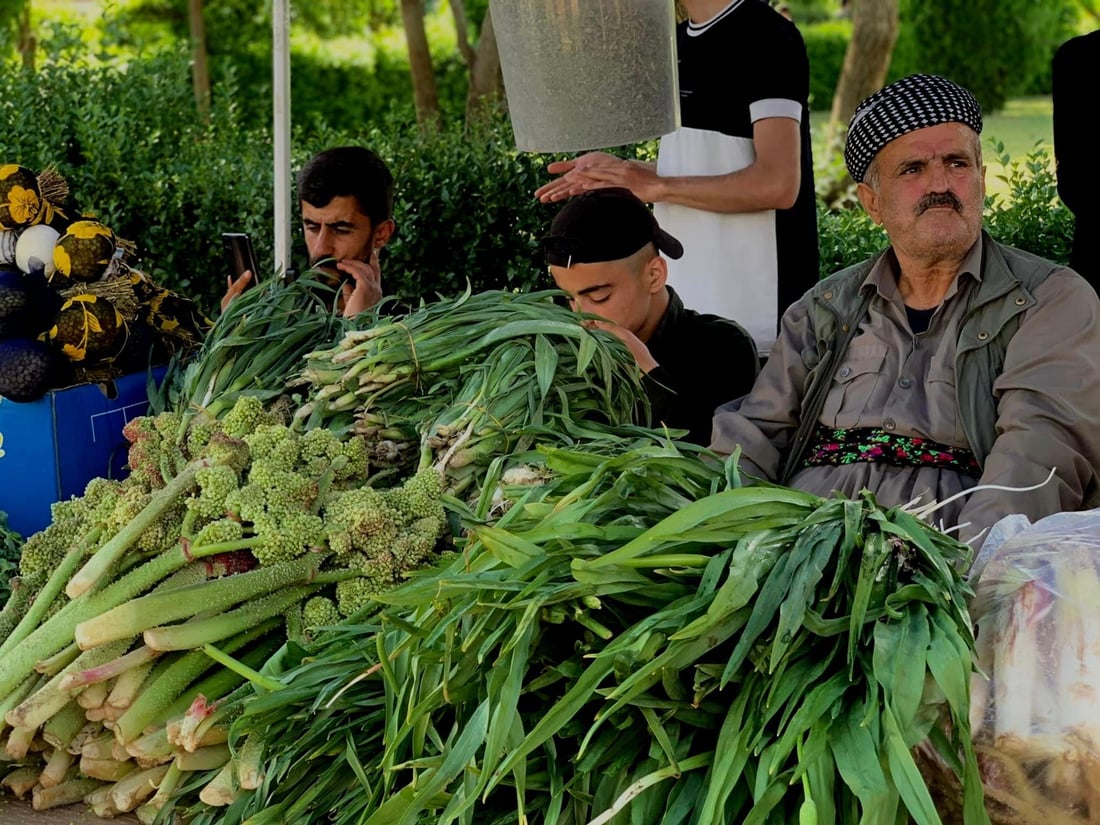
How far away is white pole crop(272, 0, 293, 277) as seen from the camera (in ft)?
11.8

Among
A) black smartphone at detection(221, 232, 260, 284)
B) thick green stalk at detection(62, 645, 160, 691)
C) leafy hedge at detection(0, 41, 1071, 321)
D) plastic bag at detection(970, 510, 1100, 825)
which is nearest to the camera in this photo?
plastic bag at detection(970, 510, 1100, 825)

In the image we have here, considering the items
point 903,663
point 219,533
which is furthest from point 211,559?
point 903,663

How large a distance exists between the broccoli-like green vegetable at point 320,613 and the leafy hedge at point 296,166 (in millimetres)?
3037

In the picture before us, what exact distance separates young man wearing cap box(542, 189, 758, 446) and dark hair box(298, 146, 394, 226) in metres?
0.76

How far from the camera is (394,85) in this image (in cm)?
2028

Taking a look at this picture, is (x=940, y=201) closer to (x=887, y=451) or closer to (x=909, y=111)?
(x=909, y=111)

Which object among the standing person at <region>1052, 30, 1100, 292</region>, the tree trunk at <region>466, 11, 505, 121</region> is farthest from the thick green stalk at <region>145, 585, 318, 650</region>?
the tree trunk at <region>466, 11, 505, 121</region>

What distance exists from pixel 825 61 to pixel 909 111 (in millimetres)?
25198

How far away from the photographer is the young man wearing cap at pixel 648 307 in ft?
10.1

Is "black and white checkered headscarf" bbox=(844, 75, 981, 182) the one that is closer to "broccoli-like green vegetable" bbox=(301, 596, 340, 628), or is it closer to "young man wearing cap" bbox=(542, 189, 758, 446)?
"young man wearing cap" bbox=(542, 189, 758, 446)

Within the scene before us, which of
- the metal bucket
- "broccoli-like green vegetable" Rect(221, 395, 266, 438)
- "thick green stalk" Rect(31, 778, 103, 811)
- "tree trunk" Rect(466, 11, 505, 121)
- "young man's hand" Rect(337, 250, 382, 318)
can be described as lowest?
"thick green stalk" Rect(31, 778, 103, 811)

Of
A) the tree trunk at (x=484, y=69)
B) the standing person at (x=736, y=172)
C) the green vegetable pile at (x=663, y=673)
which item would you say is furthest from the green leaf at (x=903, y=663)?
the tree trunk at (x=484, y=69)

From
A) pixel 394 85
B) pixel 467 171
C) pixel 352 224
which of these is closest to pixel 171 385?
pixel 352 224

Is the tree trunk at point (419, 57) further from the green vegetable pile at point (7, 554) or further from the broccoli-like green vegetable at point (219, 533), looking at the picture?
the broccoli-like green vegetable at point (219, 533)
